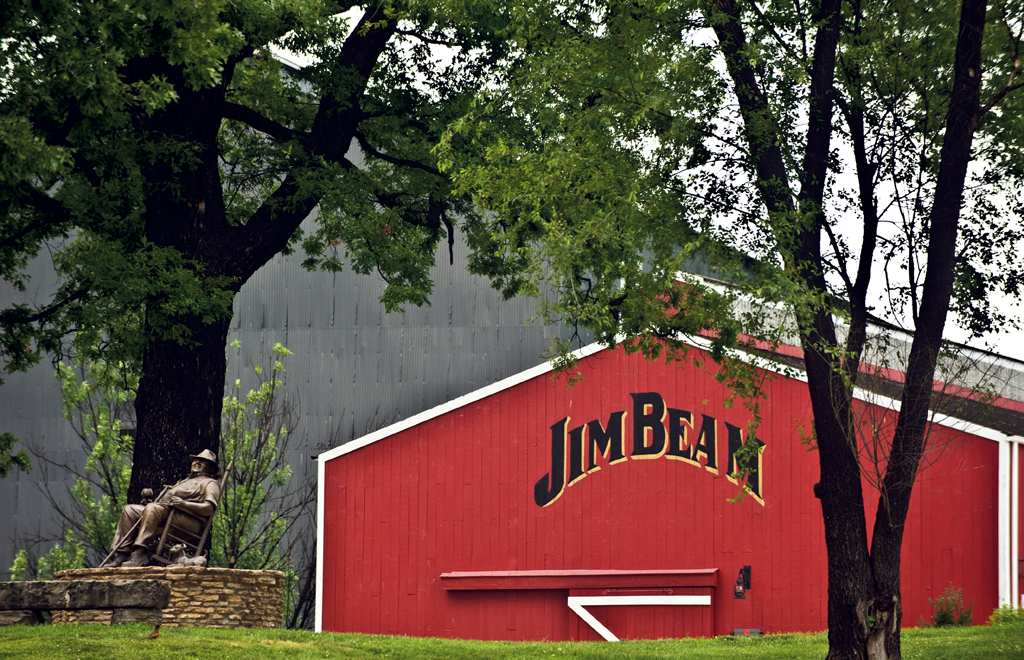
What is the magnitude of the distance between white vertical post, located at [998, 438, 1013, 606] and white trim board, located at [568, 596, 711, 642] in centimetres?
466

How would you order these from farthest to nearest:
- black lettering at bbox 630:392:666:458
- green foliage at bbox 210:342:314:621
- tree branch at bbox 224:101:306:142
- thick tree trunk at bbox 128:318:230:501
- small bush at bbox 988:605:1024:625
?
green foliage at bbox 210:342:314:621 < black lettering at bbox 630:392:666:458 < small bush at bbox 988:605:1024:625 < tree branch at bbox 224:101:306:142 < thick tree trunk at bbox 128:318:230:501

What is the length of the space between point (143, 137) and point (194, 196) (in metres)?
1.15

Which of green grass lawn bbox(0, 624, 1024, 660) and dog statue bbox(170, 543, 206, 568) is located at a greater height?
dog statue bbox(170, 543, 206, 568)

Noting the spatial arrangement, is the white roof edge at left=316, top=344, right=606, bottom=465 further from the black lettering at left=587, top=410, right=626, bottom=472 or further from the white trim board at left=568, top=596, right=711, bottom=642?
the white trim board at left=568, top=596, right=711, bottom=642

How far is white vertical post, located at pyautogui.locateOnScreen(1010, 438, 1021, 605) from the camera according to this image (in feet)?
56.4

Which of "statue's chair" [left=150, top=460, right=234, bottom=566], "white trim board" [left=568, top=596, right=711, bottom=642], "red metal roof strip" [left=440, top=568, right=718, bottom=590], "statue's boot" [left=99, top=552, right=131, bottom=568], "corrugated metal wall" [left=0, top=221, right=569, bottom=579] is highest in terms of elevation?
"corrugated metal wall" [left=0, top=221, right=569, bottom=579]

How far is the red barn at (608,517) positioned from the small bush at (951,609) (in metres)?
0.17

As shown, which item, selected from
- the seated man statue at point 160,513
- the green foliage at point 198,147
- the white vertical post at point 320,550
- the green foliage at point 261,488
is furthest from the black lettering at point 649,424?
the seated man statue at point 160,513

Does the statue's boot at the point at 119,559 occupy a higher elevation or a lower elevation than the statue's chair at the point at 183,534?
lower

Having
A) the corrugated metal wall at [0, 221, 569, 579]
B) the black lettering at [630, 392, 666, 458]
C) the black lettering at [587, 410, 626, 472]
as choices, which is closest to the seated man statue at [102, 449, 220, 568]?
the black lettering at [587, 410, 626, 472]

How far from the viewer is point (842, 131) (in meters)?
12.4

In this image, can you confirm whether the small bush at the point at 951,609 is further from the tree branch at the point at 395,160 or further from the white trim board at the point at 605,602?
the tree branch at the point at 395,160

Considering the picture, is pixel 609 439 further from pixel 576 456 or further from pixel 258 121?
pixel 258 121

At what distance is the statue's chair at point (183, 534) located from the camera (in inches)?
516
